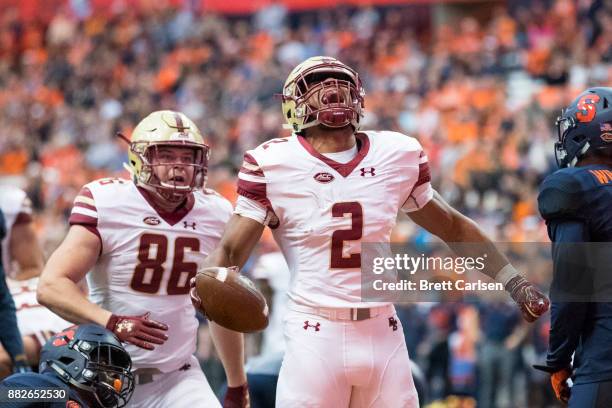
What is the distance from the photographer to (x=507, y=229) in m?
10.3

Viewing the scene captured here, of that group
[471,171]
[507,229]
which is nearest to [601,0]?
[471,171]

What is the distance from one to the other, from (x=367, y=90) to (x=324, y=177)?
10815mm

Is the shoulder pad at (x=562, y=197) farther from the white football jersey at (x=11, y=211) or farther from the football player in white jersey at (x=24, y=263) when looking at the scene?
the white football jersey at (x=11, y=211)

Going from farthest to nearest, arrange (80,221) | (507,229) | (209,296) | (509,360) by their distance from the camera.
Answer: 1. (507,229)
2. (509,360)
3. (80,221)
4. (209,296)

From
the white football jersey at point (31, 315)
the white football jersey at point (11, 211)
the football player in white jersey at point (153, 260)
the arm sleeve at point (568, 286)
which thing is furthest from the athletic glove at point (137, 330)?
the white football jersey at point (11, 211)

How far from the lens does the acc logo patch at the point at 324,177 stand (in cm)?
421

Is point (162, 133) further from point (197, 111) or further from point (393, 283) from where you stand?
point (197, 111)

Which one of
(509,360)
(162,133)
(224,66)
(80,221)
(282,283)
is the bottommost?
(509,360)

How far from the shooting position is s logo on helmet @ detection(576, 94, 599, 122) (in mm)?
4504

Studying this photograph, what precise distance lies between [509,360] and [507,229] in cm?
158

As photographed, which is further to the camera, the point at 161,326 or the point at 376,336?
A: the point at 161,326

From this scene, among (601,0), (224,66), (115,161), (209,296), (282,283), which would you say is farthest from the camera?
(224,66)

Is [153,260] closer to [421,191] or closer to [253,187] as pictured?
[253,187]

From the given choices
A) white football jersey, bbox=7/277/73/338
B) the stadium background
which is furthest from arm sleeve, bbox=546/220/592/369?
the stadium background
